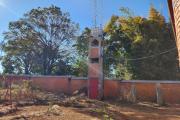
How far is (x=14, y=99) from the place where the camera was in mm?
19422

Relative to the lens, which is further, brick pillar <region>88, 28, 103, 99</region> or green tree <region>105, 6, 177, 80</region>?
green tree <region>105, 6, 177, 80</region>

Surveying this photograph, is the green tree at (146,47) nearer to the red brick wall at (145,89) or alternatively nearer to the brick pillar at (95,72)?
the red brick wall at (145,89)

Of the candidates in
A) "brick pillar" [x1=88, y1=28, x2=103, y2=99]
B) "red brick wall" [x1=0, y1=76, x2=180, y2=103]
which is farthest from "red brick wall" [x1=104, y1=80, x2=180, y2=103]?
"brick pillar" [x1=88, y1=28, x2=103, y2=99]

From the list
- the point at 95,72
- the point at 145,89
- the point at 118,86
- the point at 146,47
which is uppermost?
the point at 146,47

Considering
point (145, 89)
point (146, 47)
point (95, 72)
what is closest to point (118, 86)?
point (145, 89)

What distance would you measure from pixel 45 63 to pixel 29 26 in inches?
211

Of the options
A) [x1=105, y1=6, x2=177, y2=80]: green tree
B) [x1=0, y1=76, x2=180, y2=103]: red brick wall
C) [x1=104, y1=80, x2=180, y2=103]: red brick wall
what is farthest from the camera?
[x1=105, y1=6, x2=177, y2=80]: green tree

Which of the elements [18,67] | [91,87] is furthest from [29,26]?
[91,87]

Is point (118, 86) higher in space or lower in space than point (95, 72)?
lower

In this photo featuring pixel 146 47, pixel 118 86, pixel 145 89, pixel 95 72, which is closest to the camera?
pixel 95 72

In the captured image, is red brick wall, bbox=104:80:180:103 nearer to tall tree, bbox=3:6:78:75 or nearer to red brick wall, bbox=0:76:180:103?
red brick wall, bbox=0:76:180:103

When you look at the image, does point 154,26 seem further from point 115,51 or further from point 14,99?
point 14,99

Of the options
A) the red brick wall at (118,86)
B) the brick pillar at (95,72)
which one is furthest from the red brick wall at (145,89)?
the brick pillar at (95,72)

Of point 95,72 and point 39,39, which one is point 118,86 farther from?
point 39,39
